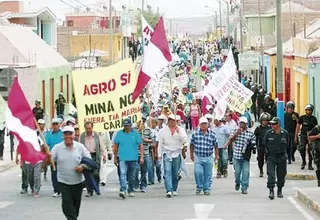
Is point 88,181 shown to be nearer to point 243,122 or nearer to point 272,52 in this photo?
point 243,122

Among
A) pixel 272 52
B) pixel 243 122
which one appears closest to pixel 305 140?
pixel 243 122

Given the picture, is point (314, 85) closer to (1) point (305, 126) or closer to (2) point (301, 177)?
(1) point (305, 126)

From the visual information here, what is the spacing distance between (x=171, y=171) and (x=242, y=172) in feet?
4.98

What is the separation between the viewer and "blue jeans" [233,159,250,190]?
68.7 ft

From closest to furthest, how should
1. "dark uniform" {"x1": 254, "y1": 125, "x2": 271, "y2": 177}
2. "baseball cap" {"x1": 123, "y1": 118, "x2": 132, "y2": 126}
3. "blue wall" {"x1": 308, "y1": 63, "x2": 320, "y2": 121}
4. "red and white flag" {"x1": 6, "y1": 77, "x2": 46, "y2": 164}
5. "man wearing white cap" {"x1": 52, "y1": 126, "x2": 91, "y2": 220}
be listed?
1. "red and white flag" {"x1": 6, "y1": 77, "x2": 46, "y2": 164}
2. "man wearing white cap" {"x1": 52, "y1": 126, "x2": 91, "y2": 220}
3. "baseball cap" {"x1": 123, "y1": 118, "x2": 132, "y2": 126}
4. "dark uniform" {"x1": 254, "y1": 125, "x2": 271, "y2": 177}
5. "blue wall" {"x1": 308, "y1": 63, "x2": 320, "y2": 121}

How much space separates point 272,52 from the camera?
56.0 meters

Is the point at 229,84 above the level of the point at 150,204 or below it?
above

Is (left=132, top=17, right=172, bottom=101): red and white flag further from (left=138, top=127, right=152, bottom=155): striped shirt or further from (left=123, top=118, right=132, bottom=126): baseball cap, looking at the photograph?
(left=123, top=118, right=132, bottom=126): baseball cap

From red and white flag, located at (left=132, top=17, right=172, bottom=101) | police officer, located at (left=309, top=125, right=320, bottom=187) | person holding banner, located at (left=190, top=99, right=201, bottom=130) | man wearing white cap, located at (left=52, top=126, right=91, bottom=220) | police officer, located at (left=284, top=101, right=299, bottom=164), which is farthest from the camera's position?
person holding banner, located at (left=190, top=99, right=201, bottom=130)

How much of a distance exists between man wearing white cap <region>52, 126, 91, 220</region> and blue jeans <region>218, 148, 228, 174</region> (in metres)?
10.4

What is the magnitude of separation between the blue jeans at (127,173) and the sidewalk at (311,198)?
3.41 meters

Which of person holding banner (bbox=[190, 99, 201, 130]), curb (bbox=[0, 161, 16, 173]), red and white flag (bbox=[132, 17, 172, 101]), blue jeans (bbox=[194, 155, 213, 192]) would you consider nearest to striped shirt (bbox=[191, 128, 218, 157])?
blue jeans (bbox=[194, 155, 213, 192])

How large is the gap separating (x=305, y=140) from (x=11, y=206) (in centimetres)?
1040

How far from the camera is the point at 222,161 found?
82.2ft
